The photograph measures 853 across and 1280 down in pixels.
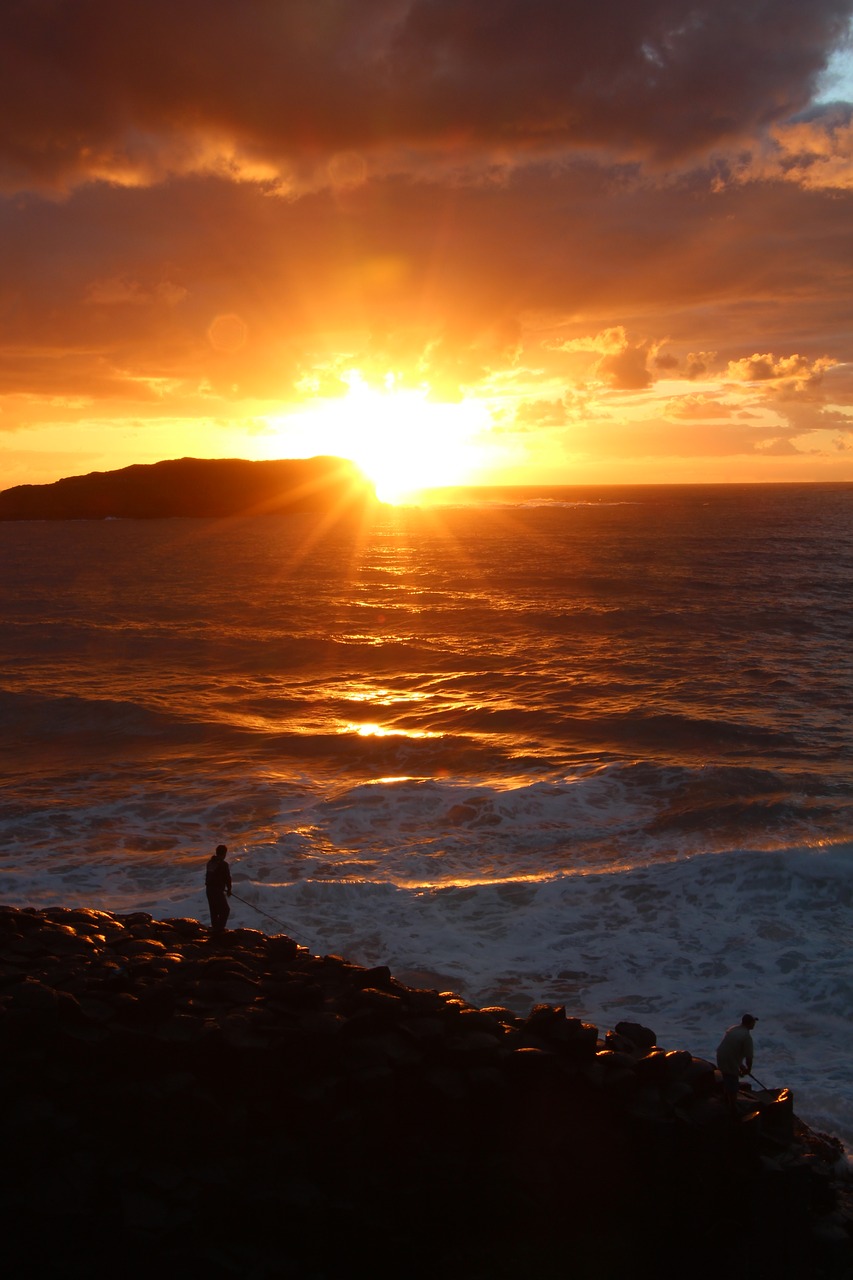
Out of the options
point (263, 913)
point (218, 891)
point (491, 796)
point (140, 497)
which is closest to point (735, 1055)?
point (218, 891)

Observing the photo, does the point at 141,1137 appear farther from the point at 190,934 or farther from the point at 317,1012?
the point at 190,934

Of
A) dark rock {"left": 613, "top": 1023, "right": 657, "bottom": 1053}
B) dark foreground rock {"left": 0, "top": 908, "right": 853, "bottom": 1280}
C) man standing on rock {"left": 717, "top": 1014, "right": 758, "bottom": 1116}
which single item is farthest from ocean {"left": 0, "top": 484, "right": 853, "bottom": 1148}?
dark foreground rock {"left": 0, "top": 908, "right": 853, "bottom": 1280}

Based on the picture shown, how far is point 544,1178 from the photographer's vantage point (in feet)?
23.9

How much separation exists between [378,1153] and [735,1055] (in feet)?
11.3

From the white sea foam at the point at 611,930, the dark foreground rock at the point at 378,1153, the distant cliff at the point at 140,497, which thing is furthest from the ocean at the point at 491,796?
the distant cliff at the point at 140,497

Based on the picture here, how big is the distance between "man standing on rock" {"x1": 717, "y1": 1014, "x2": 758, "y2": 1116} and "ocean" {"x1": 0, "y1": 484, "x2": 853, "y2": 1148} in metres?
1.36

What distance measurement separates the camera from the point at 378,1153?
7.25 metres

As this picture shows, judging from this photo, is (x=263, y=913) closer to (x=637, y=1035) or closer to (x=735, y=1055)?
(x=637, y=1035)

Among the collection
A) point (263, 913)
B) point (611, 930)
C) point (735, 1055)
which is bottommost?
point (611, 930)

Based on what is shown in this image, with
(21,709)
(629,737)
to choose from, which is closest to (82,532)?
(21,709)

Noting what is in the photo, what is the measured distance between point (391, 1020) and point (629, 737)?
54.2 feet

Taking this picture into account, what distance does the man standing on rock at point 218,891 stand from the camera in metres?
12.3

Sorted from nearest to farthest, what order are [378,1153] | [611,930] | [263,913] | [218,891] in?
[378,1153] < [218,891] < [611,930] < [263,913]

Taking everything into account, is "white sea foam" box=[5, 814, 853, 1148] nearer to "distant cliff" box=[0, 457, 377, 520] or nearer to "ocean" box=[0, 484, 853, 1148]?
"ocean" box=[0, 484, 853, 1148]
